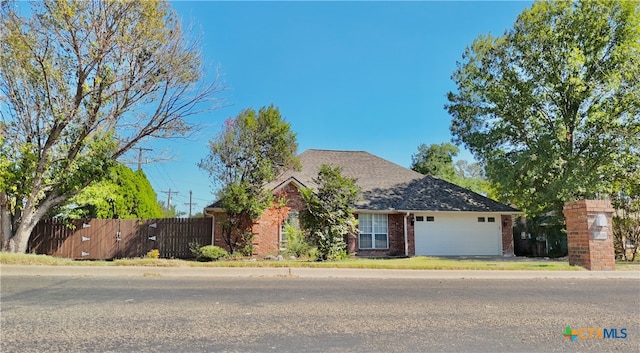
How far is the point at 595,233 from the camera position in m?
11.4

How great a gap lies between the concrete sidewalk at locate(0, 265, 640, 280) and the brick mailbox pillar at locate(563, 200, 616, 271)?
1.35 ft

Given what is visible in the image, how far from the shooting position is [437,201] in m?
23.5

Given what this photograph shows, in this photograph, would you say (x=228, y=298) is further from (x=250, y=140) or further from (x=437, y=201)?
(x=437, y=201)

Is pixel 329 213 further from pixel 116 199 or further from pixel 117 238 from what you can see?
pixel 116 199

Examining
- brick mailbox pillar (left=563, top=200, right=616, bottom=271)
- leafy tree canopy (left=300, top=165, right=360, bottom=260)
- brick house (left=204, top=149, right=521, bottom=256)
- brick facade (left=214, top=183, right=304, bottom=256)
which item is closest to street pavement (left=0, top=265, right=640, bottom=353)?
brick mailbox pillar (left=563, top=200, right=616, bottom=271)

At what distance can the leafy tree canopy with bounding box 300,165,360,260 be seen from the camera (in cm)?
1493

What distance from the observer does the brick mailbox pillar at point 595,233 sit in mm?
11320

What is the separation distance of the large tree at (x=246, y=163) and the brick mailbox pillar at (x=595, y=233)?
11.1 metres

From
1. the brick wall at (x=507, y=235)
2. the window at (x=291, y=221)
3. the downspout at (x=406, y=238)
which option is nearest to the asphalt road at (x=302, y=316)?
the window at (x=291, y=221)

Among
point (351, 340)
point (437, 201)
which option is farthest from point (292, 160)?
point (351, 340)

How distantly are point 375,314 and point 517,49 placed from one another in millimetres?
23152

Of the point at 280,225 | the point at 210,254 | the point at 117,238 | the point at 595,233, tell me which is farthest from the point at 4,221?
the point at 595,233

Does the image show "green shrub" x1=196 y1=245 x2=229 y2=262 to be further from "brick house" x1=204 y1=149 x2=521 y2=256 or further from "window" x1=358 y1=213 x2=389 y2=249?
"window" x1=358 y1=213 x2=389 y2=249

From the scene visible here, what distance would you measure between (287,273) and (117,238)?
1151 cm
